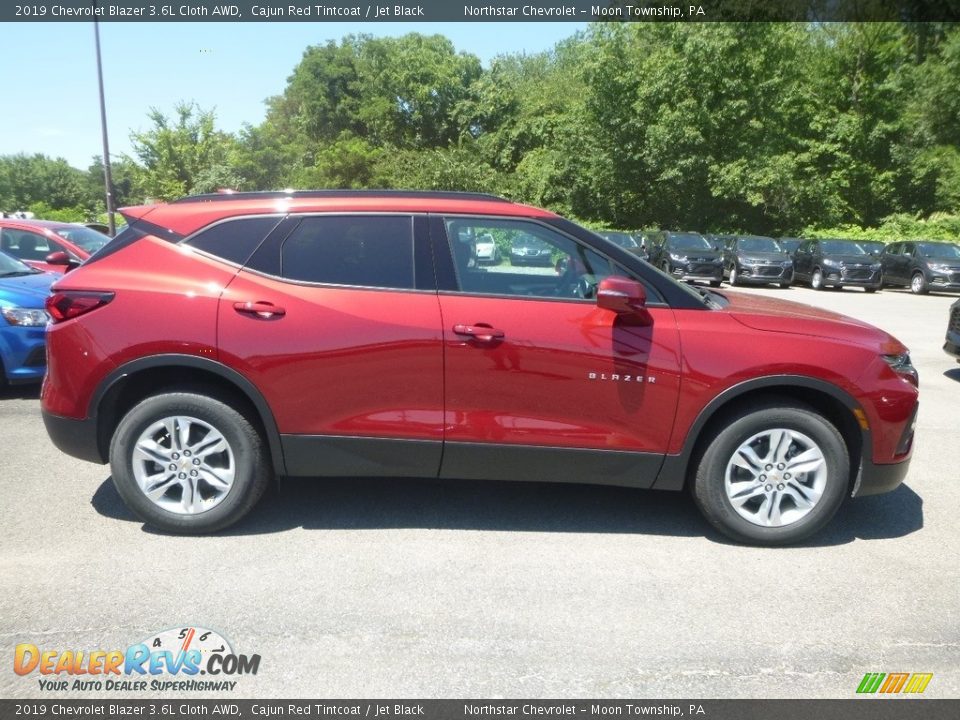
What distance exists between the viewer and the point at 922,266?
73.3 feet

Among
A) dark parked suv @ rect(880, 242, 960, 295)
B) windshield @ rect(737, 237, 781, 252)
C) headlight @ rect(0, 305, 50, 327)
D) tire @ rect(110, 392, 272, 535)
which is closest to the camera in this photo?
tire @ rect(110, 392, 272, 535)

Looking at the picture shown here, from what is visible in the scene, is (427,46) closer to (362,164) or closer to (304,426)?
(362,164)

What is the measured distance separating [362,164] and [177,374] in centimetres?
4552

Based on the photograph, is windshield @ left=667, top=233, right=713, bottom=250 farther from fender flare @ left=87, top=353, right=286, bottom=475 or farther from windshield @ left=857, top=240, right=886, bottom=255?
fender flare @ left=87, top=353, right=286, bottom=475

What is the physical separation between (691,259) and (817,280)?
4067 millimetres

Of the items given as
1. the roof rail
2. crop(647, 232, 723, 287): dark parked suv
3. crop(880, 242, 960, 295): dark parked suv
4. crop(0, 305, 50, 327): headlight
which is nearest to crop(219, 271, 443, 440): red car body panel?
the roof rail

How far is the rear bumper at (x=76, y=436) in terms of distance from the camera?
3.96m

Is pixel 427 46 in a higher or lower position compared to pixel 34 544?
higher

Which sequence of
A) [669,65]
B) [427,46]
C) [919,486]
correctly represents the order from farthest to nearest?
[427,46] < [669,65] < [919,486]

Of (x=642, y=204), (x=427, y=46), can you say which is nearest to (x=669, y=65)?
(x=642, y=204)

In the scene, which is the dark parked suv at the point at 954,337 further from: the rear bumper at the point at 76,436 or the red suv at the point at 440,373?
the rear bumper at the point at 76,436

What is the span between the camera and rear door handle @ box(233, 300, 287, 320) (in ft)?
12.6

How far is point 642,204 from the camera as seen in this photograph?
131 ft

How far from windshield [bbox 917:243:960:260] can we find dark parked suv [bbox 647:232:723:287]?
595cm
